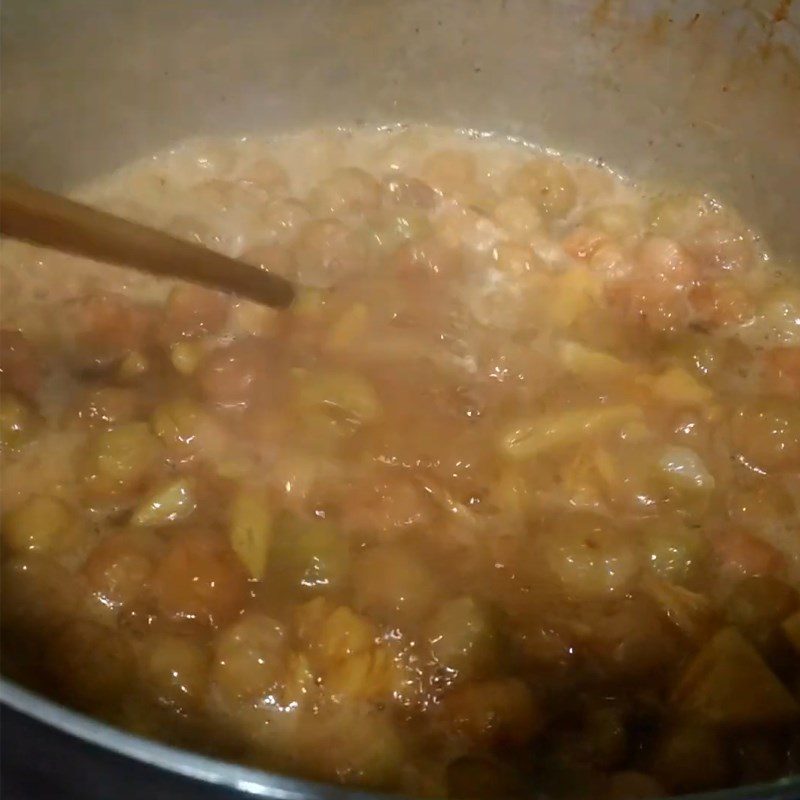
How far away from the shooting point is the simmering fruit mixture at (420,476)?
1073mm

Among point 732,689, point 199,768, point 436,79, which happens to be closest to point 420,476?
point 732,689

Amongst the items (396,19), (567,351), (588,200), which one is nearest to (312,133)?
(396,19)

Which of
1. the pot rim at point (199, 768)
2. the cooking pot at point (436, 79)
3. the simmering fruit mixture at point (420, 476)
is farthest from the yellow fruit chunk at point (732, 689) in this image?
the cooking pot at point (436, 79)

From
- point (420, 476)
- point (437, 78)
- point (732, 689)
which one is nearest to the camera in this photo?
point (732, 689)

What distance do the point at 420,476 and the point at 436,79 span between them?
81 cm

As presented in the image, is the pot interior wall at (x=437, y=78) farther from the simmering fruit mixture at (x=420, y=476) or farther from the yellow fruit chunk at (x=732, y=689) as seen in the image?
the yellow fruit chunk at (x=732, y=689)

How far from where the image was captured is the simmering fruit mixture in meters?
1.07

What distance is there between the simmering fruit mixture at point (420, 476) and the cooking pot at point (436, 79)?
0.06 m

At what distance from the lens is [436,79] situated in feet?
5.68

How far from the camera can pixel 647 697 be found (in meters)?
1.13

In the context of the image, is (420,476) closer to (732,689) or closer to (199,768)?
(732,689)

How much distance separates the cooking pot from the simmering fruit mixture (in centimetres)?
6

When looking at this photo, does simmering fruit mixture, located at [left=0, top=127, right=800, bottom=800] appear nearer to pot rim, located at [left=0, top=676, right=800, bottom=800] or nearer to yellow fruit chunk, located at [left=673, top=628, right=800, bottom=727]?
yellow fruit chunk, located at [left=673, top=628, right=800, bottom=727]

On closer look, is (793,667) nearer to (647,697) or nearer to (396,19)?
(647,697)
